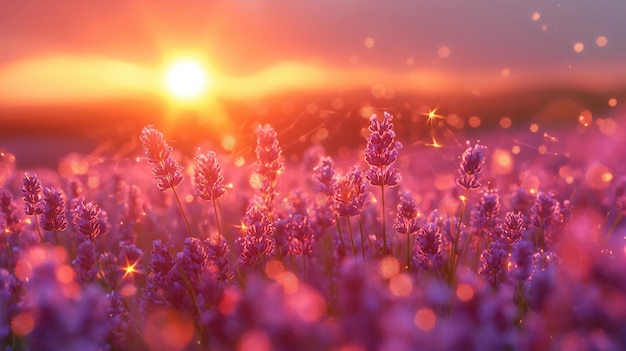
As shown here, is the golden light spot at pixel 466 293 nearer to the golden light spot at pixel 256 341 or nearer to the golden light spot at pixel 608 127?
the golden light spot at pixel 256 341

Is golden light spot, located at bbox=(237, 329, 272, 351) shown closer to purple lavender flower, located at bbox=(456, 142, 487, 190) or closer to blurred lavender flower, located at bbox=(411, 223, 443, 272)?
blurred lavender flower, located at bbox=(411, 223, 443, 272)

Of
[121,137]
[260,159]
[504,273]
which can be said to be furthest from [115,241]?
[121,137]

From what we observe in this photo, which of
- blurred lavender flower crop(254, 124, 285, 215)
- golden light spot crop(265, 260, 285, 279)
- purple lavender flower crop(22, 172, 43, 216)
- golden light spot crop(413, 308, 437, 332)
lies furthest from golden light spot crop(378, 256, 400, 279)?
purple lavender flower crop(22, 172, 43, 216)

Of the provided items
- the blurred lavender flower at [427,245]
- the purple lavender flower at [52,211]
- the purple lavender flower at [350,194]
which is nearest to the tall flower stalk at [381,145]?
the purple lavender flower at [350,194]

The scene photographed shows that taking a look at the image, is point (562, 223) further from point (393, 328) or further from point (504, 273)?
point (393, 328)

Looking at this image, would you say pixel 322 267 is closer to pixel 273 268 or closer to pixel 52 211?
pixel 273 268

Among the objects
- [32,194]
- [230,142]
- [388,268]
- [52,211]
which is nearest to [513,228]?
[388,268]

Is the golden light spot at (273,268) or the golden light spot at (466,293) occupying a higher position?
the golden light spot at (273,268)
